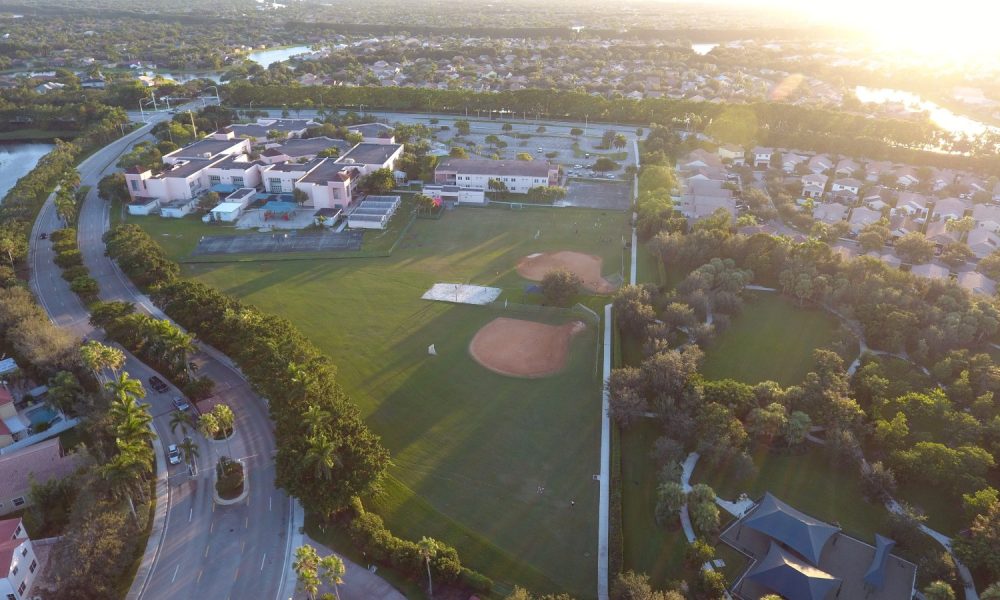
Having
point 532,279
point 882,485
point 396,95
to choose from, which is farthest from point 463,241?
point 396,95

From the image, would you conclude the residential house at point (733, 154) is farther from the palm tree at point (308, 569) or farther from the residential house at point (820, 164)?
the palm tree at point (308, 569)

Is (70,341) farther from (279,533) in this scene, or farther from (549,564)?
(549,564)

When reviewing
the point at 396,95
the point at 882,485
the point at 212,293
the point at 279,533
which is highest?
the point at 396,95

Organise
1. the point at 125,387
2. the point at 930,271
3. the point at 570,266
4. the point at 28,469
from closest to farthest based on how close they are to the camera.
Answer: the point at 28,469
the point at 125,387
the point at 930,271
the point at 570,266

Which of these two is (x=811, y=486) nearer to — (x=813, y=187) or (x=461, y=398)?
(x=461, y=398)

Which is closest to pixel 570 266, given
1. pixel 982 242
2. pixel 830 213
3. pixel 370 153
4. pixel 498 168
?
pixel 498 168

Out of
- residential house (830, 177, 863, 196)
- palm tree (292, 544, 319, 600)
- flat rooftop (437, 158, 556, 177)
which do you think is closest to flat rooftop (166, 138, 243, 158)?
flat rooftop (437, 158, 556, 177)
